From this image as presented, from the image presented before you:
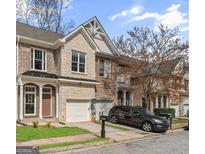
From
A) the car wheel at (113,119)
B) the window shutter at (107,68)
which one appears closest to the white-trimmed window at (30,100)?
the car wheel at (113,119)

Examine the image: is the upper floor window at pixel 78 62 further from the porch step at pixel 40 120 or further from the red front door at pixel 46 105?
the porch step at pixel 40 120

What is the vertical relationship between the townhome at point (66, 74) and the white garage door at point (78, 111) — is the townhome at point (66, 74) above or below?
above

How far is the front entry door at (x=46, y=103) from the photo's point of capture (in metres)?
17.5

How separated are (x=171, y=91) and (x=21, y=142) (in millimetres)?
14469

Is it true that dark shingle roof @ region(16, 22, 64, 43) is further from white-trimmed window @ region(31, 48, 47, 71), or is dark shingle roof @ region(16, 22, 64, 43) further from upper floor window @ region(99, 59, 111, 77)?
upper floor window @ region(99, 59, 111, 77)

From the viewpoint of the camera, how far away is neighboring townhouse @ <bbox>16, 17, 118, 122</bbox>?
54.4 ft

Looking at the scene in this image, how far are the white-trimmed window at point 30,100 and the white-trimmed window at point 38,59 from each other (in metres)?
1.37

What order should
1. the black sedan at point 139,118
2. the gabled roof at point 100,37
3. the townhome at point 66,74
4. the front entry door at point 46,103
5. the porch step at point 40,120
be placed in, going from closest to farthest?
the porch step at point 40,120 < the townhome at point 66,74 < the black sedan at point 139,118 < the front entry door at point 46,103 < the gabled roof at point 100,37

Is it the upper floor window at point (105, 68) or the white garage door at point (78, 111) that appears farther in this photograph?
the upper floor window at point (105, 68)

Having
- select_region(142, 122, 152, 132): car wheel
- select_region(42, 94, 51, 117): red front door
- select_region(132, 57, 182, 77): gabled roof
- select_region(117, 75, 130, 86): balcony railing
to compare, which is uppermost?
select_region(132, 57, 182, 77): gabled roof

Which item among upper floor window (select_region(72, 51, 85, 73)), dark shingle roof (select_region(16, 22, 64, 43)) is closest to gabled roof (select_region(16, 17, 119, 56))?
dark shingle roof (select_region(16, 22, 64, 43))

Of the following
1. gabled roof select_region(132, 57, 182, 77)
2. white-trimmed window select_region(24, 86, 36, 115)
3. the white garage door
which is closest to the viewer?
white-trimmed window select_region(24, 86, 36, 115)

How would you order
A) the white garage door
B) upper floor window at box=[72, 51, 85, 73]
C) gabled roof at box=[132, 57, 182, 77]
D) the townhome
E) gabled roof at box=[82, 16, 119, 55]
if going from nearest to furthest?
the townhome
the white garage door
upper floor window at box=[72, 51, 85, 73]
gabled roof at box=[132, 57, 182, 77]
gabled roof at box=[82, 16, 119, 55]
